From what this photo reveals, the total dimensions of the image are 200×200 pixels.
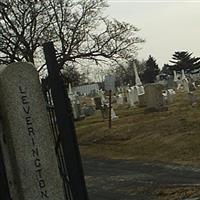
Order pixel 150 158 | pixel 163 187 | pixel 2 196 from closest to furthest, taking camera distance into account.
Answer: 1. pixel 2 196
2. pixel 163 187
3. pixel 150 158

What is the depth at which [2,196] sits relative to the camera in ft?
15.4

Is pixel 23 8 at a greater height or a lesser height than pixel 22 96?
greater

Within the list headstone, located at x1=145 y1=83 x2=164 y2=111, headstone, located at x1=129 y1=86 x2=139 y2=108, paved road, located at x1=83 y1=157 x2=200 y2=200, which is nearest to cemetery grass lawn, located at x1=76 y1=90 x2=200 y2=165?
headstone, located at x1=145 y1=83 x2=164 y2=111

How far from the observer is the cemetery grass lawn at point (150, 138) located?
15219 mm

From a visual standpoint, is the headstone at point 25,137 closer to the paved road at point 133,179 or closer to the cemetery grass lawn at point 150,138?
the paved road at point 133,179

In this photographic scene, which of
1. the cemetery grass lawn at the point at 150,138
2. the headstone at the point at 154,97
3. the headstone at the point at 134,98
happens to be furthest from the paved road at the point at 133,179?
the headstone at the point at 134,98

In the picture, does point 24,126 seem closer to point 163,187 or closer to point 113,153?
point 163,187

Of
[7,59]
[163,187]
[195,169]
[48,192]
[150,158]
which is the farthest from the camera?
[7,59]

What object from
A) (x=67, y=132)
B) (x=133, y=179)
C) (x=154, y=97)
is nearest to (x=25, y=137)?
(x=67, y=132)

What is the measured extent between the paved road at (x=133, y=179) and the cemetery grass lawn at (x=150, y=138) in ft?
2.71

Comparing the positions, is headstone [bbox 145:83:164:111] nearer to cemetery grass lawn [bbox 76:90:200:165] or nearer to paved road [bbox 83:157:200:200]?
cemetery grass lawn [bbox 76:90:200:165]

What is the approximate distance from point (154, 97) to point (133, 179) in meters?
13.0

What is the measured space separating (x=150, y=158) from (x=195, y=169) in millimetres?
2930


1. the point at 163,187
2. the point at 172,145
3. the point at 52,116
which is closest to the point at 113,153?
the point at 172,145
